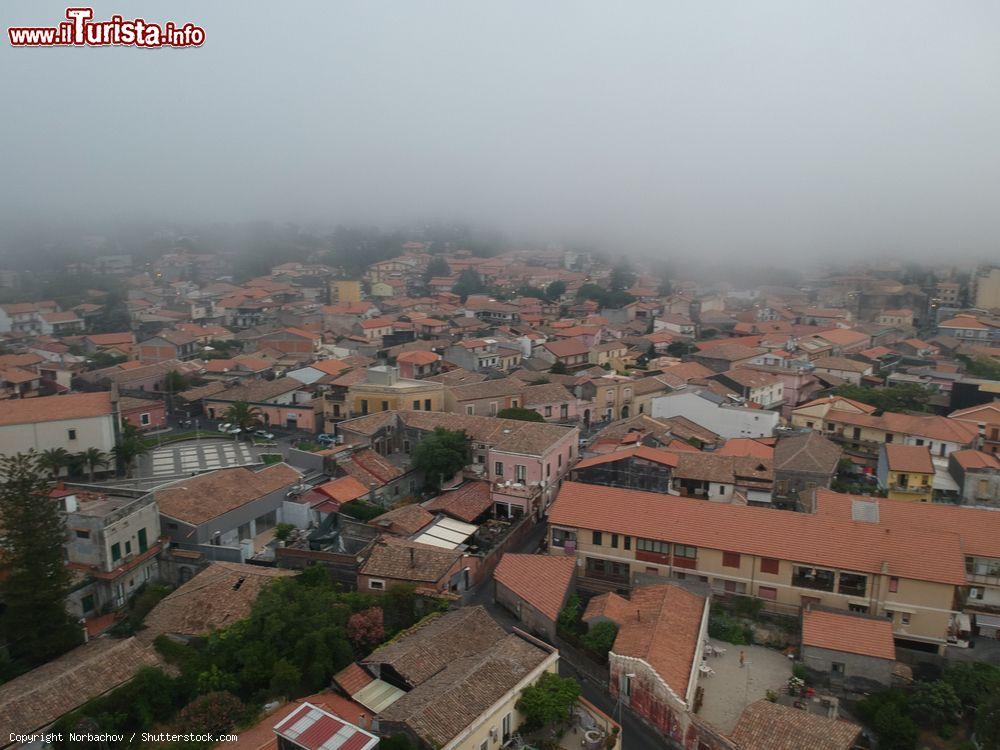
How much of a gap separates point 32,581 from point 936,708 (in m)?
17.3

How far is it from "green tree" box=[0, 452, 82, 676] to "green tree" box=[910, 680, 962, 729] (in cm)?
1642

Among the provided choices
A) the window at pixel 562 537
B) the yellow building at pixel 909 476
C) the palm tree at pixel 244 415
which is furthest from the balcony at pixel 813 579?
the palm tree at pixel 244 415

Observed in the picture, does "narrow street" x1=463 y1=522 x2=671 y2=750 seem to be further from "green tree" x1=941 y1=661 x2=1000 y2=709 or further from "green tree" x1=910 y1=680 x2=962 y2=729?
"green tree" x1=941 y1=661 x2=1000 y2=709

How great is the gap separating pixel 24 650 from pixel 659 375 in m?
28.4

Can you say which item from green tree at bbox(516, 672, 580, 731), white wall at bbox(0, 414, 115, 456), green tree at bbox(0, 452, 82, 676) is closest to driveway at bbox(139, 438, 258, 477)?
white wall at bbox(0, 414, 115, 456)

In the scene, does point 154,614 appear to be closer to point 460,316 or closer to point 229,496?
point 229,496

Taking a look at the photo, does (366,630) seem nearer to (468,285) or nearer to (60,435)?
(60,435)

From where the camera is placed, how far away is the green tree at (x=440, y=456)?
73.5ft

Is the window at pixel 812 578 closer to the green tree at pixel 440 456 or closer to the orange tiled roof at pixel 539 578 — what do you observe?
the orange tiled roof at pixel 539 578

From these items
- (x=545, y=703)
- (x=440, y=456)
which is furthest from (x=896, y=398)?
(x=545, y=703)

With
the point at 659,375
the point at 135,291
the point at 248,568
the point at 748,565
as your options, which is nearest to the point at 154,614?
the point at 248,568

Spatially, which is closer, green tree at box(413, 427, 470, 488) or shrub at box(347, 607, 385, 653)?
shrub at box(347, 607, 385, 653)

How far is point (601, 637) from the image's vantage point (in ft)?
47.1

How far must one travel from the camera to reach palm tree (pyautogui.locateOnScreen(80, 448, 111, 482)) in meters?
23.2
